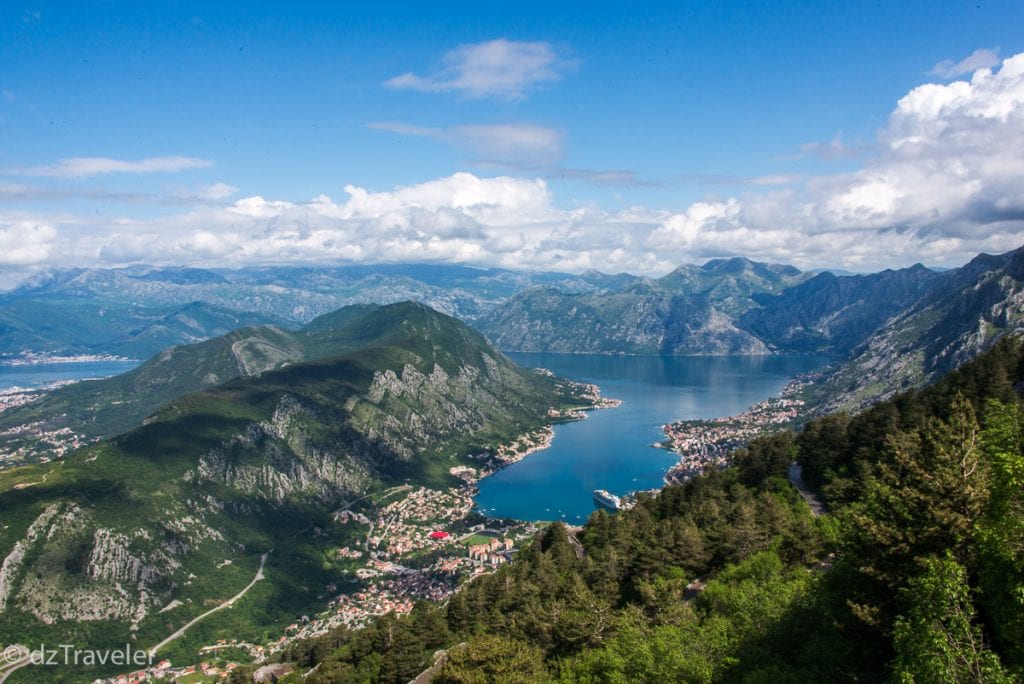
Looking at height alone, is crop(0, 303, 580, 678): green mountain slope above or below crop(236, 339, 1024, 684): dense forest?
below

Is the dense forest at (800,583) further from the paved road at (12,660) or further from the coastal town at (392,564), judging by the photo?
the paved road at (12,660)

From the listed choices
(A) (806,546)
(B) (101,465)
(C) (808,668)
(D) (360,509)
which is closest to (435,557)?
(D) (360,509)

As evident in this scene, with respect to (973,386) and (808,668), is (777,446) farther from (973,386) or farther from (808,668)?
(808,668)

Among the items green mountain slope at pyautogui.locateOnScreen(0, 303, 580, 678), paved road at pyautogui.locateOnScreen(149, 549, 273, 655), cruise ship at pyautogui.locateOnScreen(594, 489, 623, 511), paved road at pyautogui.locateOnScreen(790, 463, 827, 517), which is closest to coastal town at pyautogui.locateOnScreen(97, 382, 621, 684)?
green mountain slope at pyautogui.locateOnScreen(0, 303, 580, 678)

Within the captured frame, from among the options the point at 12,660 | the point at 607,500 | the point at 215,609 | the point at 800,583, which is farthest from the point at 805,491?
the point at 12,660

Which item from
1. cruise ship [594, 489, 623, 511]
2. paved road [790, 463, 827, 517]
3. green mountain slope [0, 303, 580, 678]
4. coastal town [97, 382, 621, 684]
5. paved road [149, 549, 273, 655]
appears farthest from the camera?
cruise ship [594, 489, 623, 511]

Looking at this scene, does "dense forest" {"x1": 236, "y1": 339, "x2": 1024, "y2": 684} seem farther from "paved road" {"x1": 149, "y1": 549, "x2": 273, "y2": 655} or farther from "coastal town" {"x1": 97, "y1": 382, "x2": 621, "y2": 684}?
"paved road" {"x1": 149, "y1": 549, "x2": 273, "y2": 655}

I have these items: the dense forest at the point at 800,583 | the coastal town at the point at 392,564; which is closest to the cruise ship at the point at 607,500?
the coastal town at the point at 392,564
